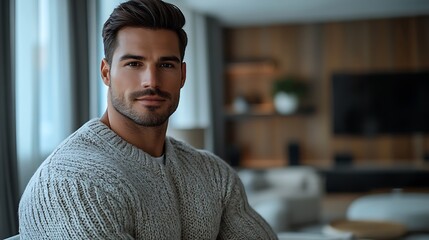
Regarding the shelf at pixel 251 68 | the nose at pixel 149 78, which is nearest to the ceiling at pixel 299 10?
the shelf at pixel 251 68

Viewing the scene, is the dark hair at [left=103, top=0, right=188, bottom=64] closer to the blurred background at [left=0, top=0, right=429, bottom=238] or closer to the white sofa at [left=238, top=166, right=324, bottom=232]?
the white sofa at [left=238, top=166, right=324, bottom=232]

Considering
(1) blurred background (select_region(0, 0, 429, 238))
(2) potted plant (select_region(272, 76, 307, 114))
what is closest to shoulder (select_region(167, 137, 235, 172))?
(1) blurred background (select_region(0, 0, 429, 238))

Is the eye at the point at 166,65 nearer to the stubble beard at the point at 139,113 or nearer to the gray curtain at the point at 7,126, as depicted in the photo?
the stubble beard at the point at 139,113

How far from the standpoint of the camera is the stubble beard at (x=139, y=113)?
126 cm

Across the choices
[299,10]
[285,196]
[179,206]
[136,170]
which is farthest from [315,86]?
[136,170]

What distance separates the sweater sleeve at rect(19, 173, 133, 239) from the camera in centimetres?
109

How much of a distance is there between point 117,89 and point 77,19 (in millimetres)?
2795

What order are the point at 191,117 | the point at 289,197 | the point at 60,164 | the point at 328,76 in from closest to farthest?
the point at 60,164
the point at 289,197
the point at 191,117
the point at 328,76

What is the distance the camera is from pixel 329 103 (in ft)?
23.9

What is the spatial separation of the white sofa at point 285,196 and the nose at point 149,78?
2.39 meters

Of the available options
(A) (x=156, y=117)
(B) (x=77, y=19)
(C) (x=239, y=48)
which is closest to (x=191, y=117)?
(C) (x=239, y=48)

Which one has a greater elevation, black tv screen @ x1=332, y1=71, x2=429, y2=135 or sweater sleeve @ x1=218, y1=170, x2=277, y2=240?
black tv screen @ x1=332, y1=71, x2=429, y2=135

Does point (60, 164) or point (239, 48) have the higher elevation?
point (239, 48)

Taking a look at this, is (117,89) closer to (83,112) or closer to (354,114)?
(83,112)
